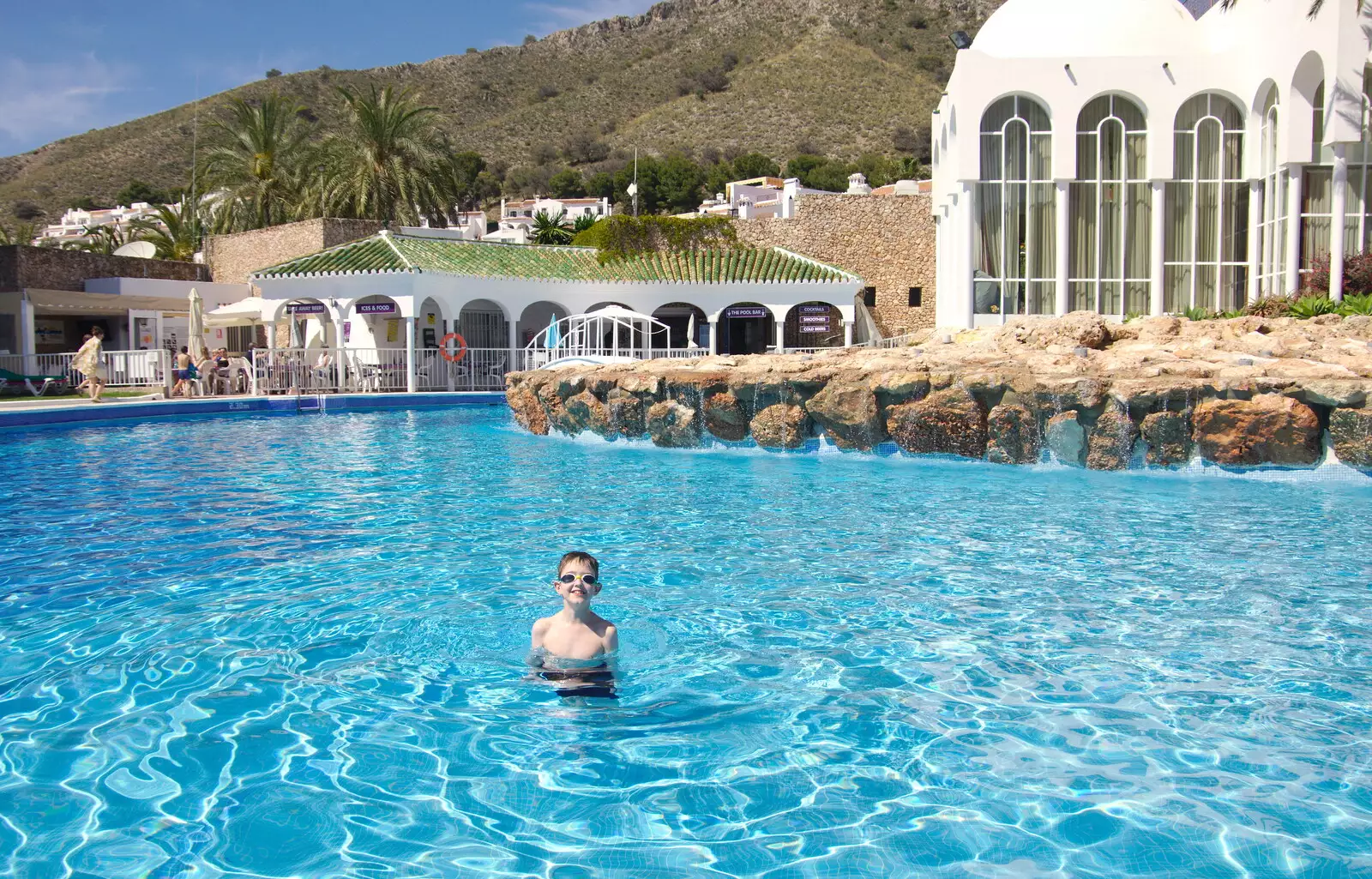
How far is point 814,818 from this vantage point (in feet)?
11.4

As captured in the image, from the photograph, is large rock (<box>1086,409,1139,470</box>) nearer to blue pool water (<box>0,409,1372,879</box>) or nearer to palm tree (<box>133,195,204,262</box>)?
blue pool water (<box>0,409,1372,879</box>)

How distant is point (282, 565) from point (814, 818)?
15.9 ft

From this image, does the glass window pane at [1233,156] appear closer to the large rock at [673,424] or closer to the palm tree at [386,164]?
the large rock at [673,424]

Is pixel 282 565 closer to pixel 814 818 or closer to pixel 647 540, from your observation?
pixel 647 540

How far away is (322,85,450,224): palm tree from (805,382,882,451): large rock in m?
28.6

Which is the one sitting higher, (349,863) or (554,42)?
(554,42)

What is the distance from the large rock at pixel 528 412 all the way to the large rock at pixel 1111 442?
8549mm

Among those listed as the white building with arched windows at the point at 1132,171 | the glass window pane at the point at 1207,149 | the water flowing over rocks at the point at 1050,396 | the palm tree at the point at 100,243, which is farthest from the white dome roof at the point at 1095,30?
the palm tree at the point at 100,243

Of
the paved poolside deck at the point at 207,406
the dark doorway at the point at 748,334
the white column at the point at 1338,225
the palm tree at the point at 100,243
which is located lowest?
the paved poolside deck at the point at 207,406

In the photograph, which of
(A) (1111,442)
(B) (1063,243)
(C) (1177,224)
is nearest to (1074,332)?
(A) (1111,442)

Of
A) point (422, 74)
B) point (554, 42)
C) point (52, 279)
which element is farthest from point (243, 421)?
point (554, 42)

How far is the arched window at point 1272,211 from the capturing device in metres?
23.3

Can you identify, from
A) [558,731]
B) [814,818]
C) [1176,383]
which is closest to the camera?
[814,818]

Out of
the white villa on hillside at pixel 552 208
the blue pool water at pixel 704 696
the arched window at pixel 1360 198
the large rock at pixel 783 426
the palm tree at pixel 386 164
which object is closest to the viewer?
the blue pool water at pixel 704 696
